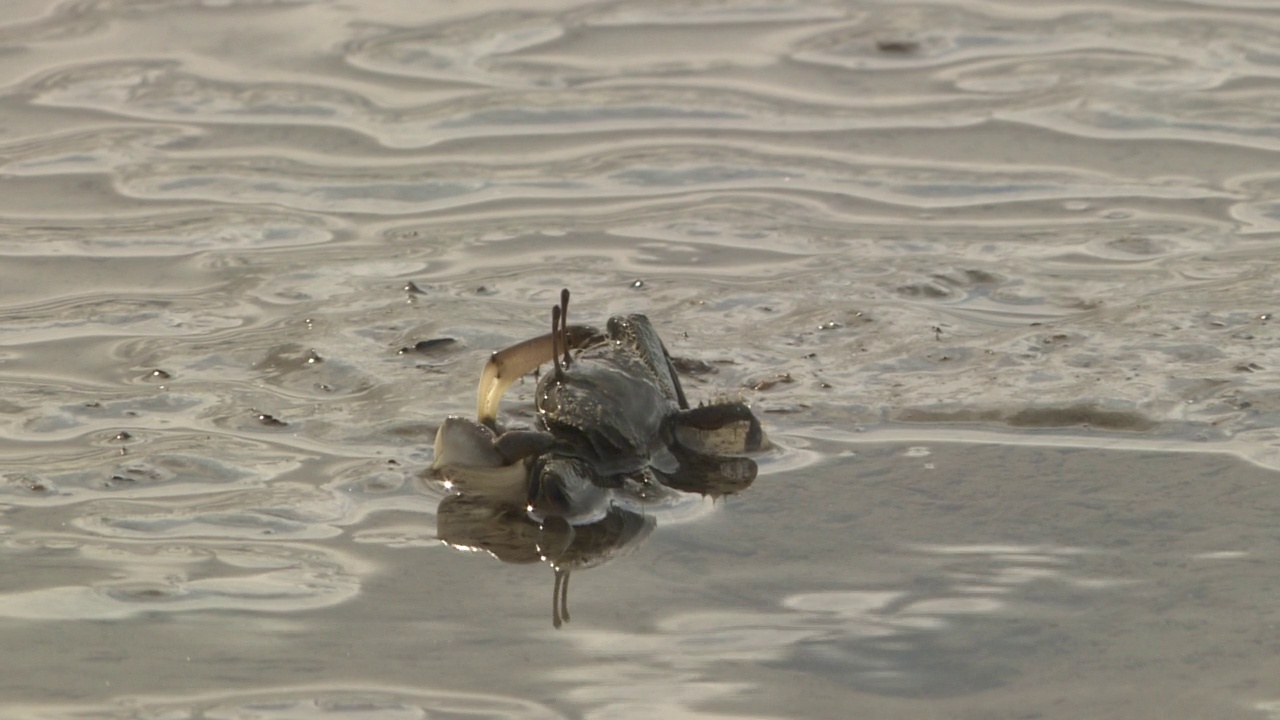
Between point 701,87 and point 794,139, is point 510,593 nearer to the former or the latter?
point 794,139

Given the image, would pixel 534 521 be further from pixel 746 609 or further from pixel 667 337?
pixel 667 337

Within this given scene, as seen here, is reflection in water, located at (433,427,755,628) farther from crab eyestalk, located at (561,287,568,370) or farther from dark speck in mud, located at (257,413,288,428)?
dark speck in mud, located at (257,413,288,428)

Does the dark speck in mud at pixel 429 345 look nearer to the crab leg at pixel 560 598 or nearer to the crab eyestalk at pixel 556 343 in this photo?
the crab eyestalk at pixel 556 343

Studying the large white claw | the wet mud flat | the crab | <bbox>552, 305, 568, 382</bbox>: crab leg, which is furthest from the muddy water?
→ <bbox>552, 305, 568, 382</bbox>: crab leg

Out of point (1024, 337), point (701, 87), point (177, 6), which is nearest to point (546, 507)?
point (1024, 337)

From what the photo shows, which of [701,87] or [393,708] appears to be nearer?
[393,708]

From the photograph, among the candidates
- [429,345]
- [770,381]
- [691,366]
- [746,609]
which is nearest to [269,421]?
[429,345]
